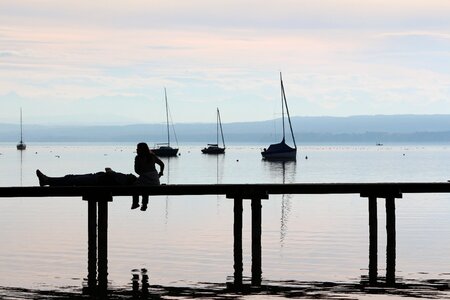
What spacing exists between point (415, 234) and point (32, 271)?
18.0 meters

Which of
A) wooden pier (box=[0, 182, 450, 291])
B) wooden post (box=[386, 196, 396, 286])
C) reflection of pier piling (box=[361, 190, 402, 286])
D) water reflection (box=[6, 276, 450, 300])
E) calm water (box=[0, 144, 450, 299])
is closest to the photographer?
water reflection (box=[6, 276, 450, 300])

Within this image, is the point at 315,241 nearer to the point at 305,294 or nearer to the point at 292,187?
the point at 292,187

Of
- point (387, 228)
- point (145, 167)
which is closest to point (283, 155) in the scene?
point (387, 228)

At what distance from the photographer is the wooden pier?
30.0m

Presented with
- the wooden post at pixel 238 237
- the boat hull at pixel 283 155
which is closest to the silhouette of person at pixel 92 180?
the wooden post at pixel 238 237

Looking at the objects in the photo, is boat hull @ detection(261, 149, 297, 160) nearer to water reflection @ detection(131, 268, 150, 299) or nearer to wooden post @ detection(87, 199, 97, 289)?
water reflection @ detection(131, 268, 150, 299)

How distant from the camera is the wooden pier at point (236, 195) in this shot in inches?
1179

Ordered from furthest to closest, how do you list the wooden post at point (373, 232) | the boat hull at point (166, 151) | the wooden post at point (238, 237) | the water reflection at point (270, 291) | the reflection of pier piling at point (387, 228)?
the boat hull at point (166, 151), the wooden post at point (373, 232), the reflection of pier piling at point (387, 228), the wooden post at point (238, 237), the water reflection at point (270, 291)

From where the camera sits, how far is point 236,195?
31234mm

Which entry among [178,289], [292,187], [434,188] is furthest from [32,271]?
[434,188]

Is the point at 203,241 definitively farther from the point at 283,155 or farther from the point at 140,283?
the point at 283,155

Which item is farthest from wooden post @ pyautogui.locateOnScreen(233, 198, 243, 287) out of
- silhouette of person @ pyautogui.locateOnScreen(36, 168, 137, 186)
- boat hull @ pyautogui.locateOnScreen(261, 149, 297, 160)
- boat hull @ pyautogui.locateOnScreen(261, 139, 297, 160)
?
boat hull @ pyautogui.locateOnScreen(261, 139, 297, 160)

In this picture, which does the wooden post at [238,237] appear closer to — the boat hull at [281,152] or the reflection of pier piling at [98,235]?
the reflection of pier piling at [98,235]

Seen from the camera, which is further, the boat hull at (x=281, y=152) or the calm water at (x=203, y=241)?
A: the boat hull at (x=281, y=152)
